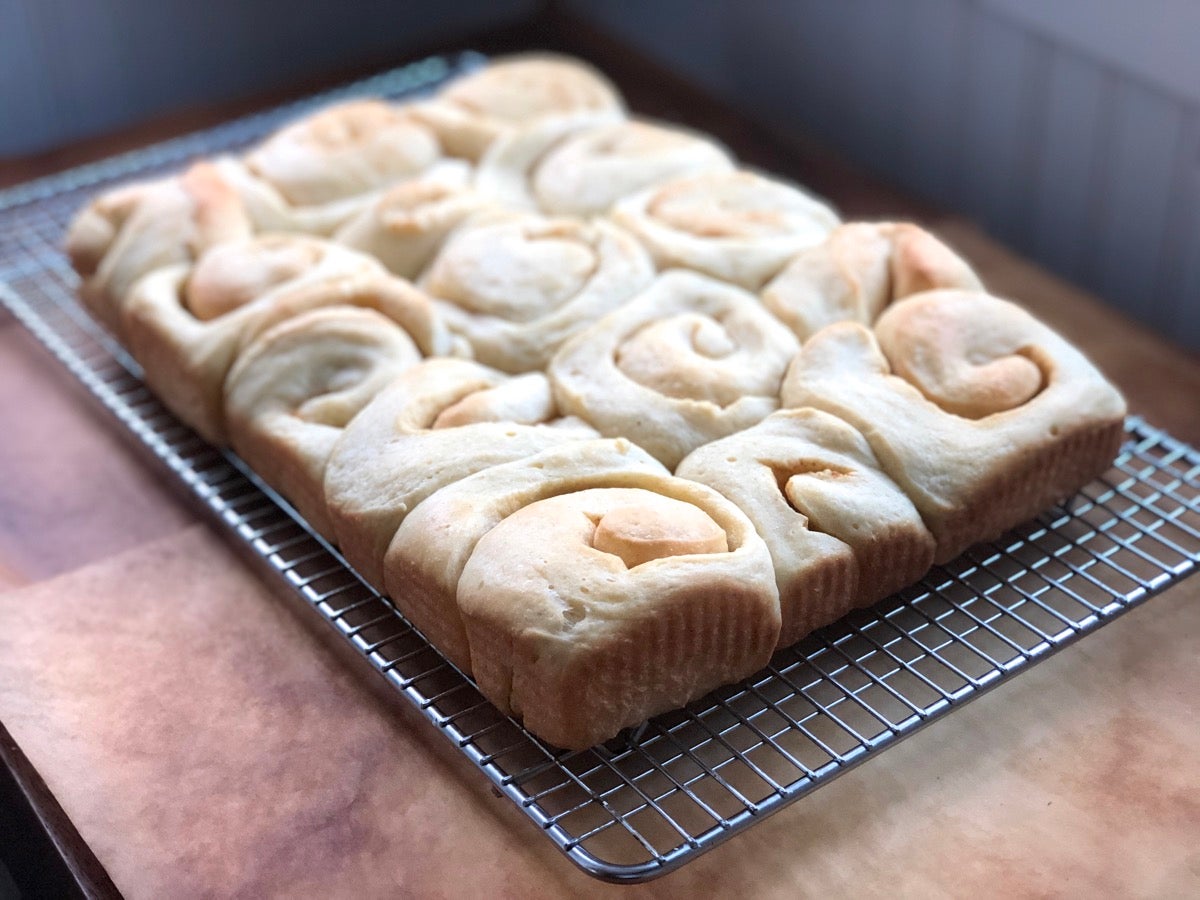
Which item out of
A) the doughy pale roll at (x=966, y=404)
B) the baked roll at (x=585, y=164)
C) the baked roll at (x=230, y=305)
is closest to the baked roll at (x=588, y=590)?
the doughy pale roll at (x=966, y=404)

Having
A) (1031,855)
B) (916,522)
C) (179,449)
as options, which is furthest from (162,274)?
(1031,855)

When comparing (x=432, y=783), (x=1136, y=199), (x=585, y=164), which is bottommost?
(x=432, y=783)

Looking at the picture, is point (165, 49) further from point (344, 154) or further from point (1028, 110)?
point (1028, 110)

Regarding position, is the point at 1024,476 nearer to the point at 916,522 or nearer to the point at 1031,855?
the point at 916,522

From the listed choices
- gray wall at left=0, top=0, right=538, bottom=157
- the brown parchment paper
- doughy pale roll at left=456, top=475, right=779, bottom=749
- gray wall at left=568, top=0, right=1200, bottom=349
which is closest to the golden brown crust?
doughy pale roll at left=456, top=475, right=779, bottom=749

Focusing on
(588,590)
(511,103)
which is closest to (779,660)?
(588,590)

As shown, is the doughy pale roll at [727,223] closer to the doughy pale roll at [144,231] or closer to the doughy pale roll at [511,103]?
the doughy pale roll at [511,103]
